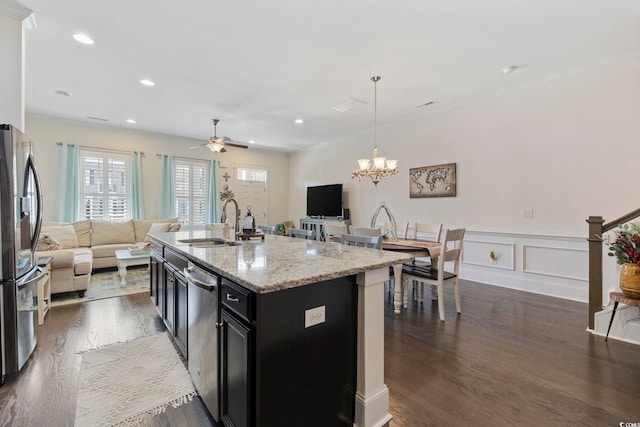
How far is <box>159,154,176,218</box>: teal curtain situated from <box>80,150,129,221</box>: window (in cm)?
67

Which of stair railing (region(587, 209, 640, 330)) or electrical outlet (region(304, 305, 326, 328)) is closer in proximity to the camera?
electrical outlet (region(304, 305, 326, 328))

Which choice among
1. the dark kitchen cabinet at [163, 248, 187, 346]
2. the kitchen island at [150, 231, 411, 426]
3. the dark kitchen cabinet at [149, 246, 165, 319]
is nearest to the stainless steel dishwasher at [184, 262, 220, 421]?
the kitchen island at [150, 231, 411, 426]

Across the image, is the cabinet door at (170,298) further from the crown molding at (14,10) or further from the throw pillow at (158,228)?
the throw pillow at (158,228)

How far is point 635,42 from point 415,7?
8.22 ft

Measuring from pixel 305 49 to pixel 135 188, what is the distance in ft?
16.6

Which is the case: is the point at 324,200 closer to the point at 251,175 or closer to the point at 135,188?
the point at 251,175

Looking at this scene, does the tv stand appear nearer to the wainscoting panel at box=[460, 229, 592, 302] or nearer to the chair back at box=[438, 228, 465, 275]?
the wainscoting panel at box=[460, 229, 592, 302]

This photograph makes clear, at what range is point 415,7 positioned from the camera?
2.41 m

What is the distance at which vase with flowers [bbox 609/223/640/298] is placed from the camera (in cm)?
239

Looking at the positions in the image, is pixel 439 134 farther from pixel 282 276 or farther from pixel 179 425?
pixel 179 425

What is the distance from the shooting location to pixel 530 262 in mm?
3975

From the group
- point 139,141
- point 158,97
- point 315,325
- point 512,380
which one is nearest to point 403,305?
point 512,380

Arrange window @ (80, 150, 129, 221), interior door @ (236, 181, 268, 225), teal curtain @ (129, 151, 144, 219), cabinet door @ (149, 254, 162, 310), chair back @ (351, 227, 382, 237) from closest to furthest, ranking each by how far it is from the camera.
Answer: cabinet door @ (149, 254, 162, 310) < chair back @ (351, 227, 382, 237) < window @ (80, 150, 129, 221) < teal curtain @ (129, 151, 144, 219) < interior door @ (236, 181, 268, 225)

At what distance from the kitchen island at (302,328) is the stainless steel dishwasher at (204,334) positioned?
6 centimetres
